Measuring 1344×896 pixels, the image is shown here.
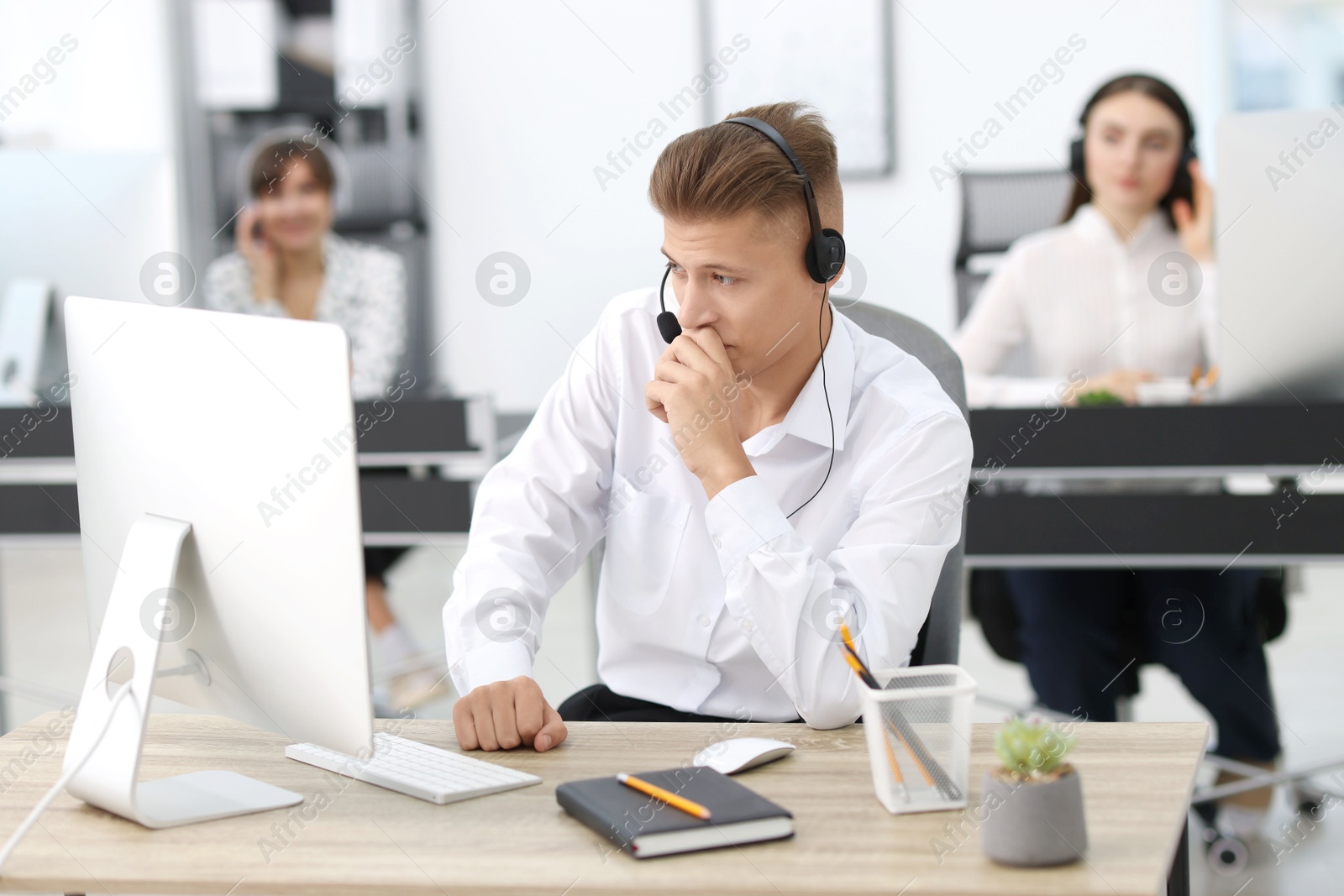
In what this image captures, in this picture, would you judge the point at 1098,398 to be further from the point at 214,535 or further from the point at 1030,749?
the point at 214,535

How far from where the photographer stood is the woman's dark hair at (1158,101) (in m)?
2.72

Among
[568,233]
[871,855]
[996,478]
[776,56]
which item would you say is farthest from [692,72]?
[871,855]

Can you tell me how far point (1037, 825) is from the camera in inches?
32.2

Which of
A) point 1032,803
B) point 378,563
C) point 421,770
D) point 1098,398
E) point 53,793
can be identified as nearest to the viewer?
point 1032,803

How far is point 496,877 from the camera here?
A: 2.73ft

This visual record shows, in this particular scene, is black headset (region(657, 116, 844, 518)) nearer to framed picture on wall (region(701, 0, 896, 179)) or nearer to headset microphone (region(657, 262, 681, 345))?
headset microphone (region(657, 262, 681, 345))

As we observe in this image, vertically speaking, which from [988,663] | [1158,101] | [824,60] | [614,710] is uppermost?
[824,60]

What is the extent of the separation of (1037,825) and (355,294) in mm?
3090

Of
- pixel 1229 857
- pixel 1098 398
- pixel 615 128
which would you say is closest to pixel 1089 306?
pixel 1098 398

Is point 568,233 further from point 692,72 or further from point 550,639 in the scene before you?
point 550,639

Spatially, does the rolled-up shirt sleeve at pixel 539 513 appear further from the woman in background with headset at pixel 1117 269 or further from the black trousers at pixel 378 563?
the black trousers at pixel 378 563

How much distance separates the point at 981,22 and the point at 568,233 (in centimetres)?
169

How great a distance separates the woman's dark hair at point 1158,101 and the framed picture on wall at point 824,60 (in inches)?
74.8

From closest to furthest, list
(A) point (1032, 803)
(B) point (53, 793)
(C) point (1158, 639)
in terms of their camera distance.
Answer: (A) point (1032, 803) < (B) point (53, 793) < (C) point (1158, 639)
